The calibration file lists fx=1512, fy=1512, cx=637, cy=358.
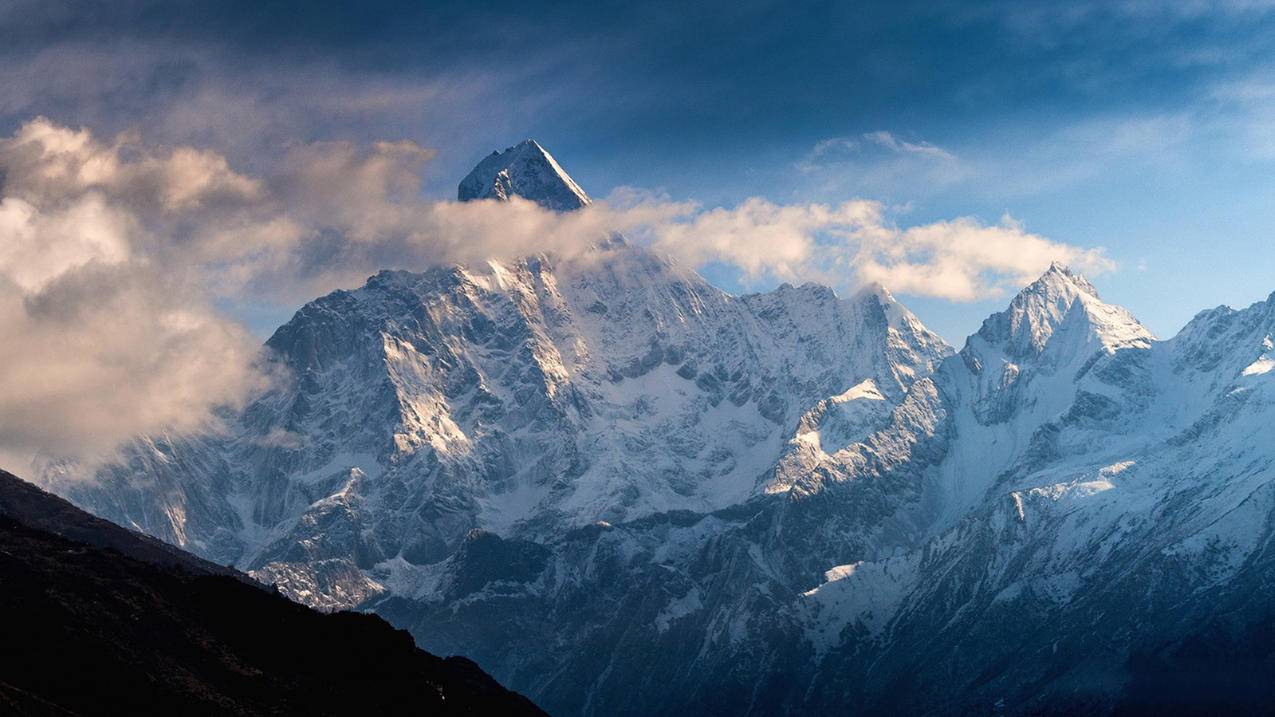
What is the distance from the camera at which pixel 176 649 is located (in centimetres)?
15438

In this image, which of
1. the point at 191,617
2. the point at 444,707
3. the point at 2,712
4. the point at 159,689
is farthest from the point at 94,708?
the point at 444,707

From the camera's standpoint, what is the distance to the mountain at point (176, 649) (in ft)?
456

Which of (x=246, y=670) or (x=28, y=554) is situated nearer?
(x=246, y=670)

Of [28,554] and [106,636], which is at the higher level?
[28,554]

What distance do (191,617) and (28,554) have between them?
19810 mm

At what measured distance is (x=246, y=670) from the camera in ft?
514

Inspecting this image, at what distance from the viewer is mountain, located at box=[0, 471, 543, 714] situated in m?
139

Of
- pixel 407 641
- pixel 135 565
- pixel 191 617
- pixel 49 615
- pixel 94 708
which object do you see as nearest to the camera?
pixel 94 708

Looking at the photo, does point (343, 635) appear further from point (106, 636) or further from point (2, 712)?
point (2, 712)

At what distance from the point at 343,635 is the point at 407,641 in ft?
44.3

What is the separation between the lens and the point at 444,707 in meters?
173

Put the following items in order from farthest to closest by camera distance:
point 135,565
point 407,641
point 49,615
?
1. point 407,641
2. point 135,565
3. point 49,615

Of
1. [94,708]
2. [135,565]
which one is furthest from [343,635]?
[94,708]

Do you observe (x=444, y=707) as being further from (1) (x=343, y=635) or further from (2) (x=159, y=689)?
(2) (x=159, y=689)
